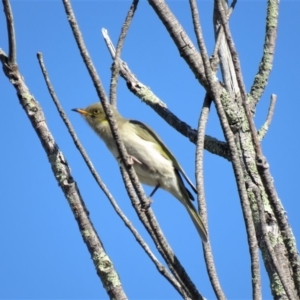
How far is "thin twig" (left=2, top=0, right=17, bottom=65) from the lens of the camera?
3062mm

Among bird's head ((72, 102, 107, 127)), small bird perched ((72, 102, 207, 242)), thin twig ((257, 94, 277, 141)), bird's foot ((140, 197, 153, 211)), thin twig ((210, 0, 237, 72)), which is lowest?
bird's foot ((140, 197, 153, 211))

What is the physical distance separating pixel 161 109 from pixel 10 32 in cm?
154

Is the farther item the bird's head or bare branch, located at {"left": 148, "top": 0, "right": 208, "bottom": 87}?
the bird's head

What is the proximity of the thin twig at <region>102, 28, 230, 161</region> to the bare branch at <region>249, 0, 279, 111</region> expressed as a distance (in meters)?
0.39

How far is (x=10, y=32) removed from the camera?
124 inches

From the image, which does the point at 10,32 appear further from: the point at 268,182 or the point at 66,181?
the point at 268,182

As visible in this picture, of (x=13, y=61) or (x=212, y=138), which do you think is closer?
(x=13, y=61)

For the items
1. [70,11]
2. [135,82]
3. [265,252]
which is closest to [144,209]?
[265,252]

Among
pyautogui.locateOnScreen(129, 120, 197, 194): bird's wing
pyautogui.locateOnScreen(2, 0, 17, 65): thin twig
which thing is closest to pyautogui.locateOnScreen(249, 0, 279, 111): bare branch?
pyautogui.locateOnScreen(2, 0, 17, 65): thin twig

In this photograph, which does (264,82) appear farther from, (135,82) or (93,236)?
(93,236)

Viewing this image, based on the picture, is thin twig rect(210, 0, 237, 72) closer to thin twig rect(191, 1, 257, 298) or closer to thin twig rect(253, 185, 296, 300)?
thin twig rect(191, 1, 257, 298)

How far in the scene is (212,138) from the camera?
4.07 metres

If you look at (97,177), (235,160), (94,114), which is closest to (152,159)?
(94,114)

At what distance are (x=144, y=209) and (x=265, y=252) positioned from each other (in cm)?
70
